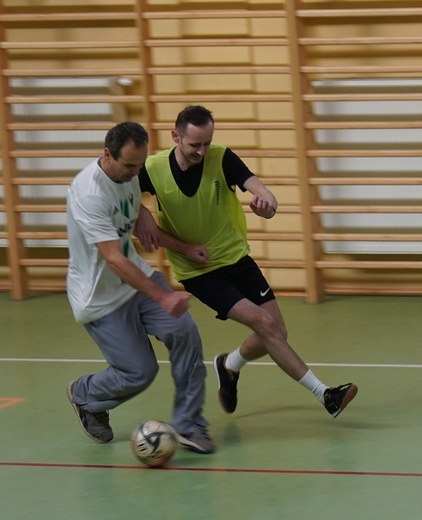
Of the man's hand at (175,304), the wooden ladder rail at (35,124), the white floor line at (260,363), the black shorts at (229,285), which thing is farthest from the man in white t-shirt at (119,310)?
the wooden ladder rail at (35,124)

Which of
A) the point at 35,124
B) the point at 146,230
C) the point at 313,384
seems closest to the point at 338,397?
the point at 313,384

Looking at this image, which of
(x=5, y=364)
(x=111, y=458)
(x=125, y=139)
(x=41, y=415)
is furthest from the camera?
(x=5, y=364)

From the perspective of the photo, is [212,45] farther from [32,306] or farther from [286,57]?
[32,306]

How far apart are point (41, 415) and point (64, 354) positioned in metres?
1.32

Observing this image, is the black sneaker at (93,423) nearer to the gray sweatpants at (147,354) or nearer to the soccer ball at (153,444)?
the gray sweatpants at (147,354)

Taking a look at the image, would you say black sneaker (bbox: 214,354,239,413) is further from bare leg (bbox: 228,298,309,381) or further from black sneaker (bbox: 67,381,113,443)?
black sneaker (bbox: 67,381,113,443)

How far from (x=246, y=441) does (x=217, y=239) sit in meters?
0.98

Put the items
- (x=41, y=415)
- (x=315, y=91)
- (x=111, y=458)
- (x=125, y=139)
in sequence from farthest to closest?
(x=315, y=91) < (x=41, y=415) < (x=111, y=458) < (x=125, y=139)

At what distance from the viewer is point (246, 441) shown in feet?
17.9

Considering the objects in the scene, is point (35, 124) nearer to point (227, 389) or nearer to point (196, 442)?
point (227, 389)

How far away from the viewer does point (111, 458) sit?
17.3ft

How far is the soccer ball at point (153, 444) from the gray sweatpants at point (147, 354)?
Result: 20 centimetres

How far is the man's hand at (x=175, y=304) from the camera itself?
4.80 meters

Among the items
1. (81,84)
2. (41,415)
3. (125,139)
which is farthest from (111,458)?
(81,84)
